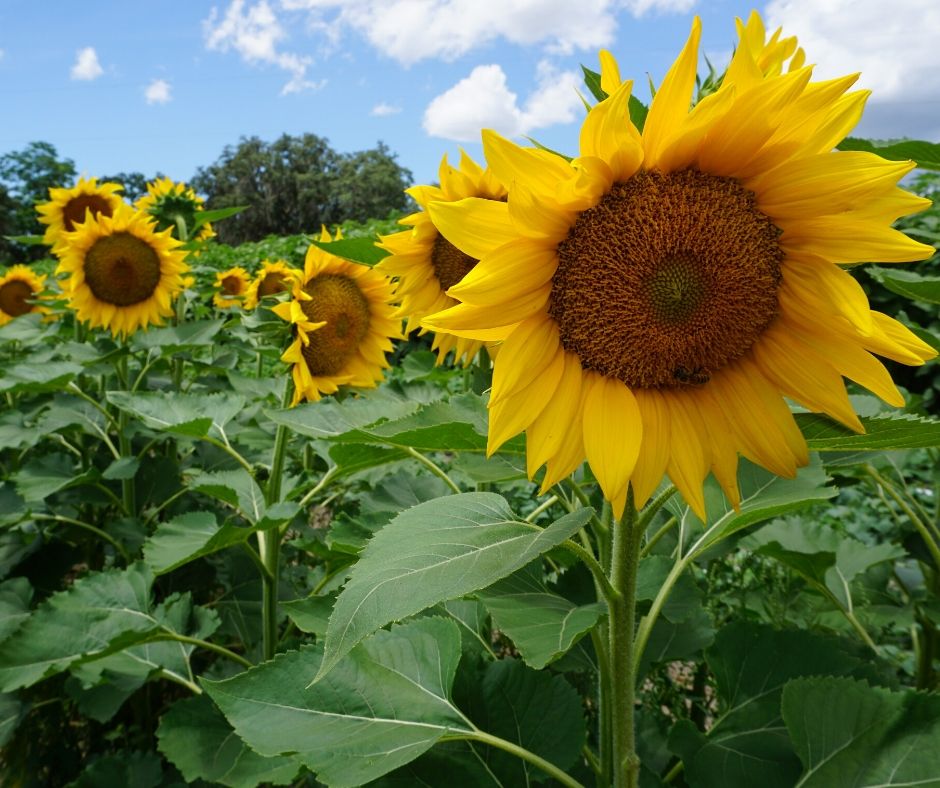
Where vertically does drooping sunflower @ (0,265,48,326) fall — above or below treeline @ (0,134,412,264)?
below

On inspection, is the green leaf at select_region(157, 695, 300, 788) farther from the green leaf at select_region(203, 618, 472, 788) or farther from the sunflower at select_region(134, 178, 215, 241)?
the sunflower at select_region(134, 178, 215, 241)

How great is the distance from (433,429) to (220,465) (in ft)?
6.61

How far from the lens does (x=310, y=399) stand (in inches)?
83.7

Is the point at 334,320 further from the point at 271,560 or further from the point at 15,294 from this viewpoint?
the point at 15,294

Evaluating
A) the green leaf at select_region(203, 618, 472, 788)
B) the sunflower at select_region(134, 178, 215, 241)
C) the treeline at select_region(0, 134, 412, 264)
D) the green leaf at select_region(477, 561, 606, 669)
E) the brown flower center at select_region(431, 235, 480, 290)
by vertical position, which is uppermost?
the treeline at select_region(0, 134, 412, 264)

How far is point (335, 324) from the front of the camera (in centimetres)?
227

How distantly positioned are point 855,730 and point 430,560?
2.31 ft

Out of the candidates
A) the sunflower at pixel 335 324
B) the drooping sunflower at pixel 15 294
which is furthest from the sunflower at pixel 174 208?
the drooping sunflower at pixel 15 294

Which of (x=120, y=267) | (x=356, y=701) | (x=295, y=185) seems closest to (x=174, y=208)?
(x=120, y=267)

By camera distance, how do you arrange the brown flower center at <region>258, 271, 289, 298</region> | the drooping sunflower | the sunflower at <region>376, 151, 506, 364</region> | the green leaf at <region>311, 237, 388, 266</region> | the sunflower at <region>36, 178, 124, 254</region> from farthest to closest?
the drooping sunflower → the sunflower at <region>36, 178, 124, 254</region> → the brown flower center at <region>258, 271, 289, 298</region> → the sunflower at <region>376, 151, 506, 364</region> → the green leaf at <region>311, 237, 388, 266</region>

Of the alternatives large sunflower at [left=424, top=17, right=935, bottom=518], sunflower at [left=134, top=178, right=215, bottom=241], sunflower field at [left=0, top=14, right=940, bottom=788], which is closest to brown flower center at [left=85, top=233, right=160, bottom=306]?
sunflower at [left=134, top=178, right=215, bottom=241]

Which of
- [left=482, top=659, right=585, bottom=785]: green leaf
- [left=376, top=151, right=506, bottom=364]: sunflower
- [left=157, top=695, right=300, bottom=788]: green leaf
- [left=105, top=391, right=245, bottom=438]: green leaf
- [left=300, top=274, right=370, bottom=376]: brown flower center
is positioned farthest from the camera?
[left=300, top=274, right=370, bottom=376]: brown flower center

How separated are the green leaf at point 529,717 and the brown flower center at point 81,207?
145 inches

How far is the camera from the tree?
43094mm
